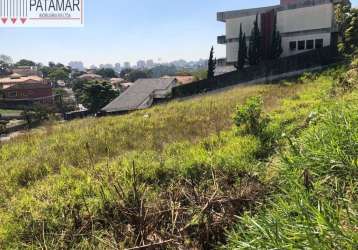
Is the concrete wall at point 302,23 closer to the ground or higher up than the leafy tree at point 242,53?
higher up

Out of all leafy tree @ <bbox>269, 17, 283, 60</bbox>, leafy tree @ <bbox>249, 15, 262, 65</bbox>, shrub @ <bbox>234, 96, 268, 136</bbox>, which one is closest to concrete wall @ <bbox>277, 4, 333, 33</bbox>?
leafy tree @ <bbox>269, 17, 283, 60</bbox>

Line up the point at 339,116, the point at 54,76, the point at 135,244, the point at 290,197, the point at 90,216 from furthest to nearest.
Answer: the point at 54,76 < the point at 339,116 < the point at 90,216 < the point at 135,244 < the point at 290,197

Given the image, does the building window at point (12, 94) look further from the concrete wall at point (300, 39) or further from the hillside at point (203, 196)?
the hillside at point (203, 196)

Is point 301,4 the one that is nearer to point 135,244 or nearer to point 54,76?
point 135,244

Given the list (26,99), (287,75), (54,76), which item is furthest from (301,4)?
(54,76)

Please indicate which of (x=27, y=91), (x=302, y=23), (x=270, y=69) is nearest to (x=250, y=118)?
(x=270, y=69)

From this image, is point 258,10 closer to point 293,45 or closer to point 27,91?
point 293,45

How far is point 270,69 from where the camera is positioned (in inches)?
941

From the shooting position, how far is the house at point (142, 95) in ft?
95.3

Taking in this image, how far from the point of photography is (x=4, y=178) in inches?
216

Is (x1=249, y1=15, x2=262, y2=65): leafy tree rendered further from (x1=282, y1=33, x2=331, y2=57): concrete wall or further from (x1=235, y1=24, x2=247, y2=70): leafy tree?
(x1=282, y1=33, x2=331, y2=57): concrete wall

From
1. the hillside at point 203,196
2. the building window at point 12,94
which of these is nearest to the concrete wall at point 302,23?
the hillside at point 203,196

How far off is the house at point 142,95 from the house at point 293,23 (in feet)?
30.0

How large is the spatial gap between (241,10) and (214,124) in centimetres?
3007
